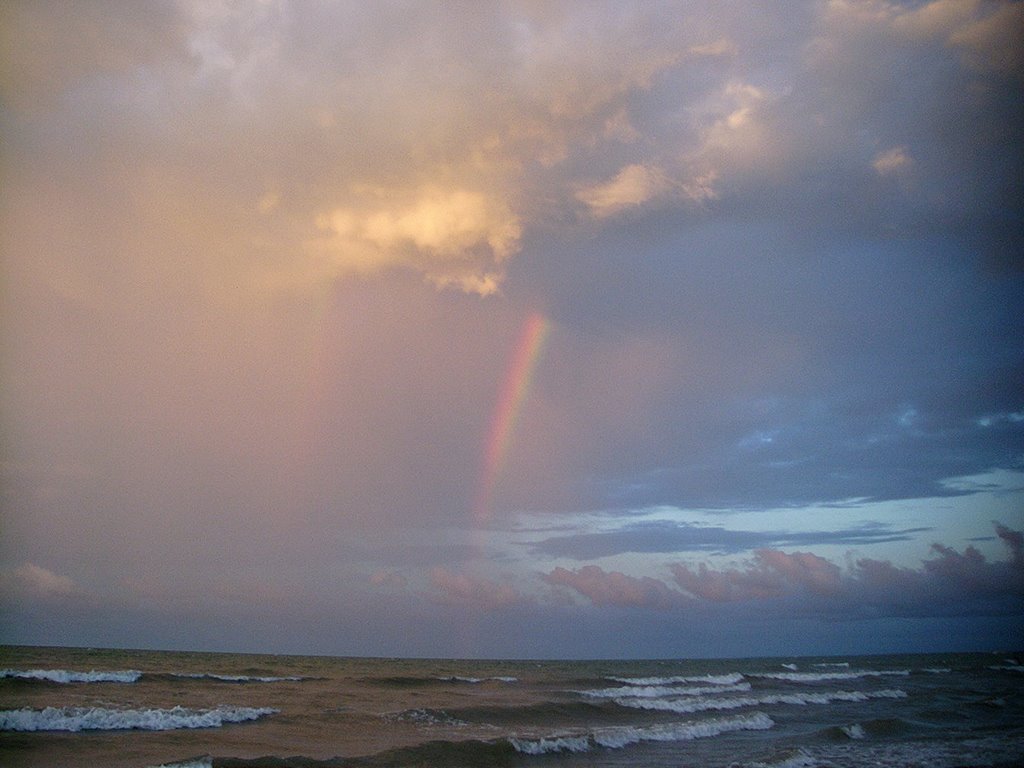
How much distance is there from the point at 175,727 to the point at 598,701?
21.1 m

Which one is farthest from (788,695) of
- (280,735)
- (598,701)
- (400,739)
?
(280,735)

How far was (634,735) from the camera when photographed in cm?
2545

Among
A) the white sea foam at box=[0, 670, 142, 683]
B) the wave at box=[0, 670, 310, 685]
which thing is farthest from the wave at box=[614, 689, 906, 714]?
the white sea foam at box=[0, 670, 142, 683]

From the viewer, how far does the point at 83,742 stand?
21266mm

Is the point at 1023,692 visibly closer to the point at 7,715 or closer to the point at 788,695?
the point at 788,695

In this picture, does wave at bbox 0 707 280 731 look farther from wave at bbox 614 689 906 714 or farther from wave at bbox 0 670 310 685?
wave at bbox 614 689 906 714

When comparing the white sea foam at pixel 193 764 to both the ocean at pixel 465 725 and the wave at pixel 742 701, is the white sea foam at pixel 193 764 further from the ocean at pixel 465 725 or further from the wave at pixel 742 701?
the wave at pixel 742 701

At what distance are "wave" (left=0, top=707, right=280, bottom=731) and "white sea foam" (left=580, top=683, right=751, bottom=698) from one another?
72.1ft

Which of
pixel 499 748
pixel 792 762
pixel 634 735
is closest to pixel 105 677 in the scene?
pixel 499 748

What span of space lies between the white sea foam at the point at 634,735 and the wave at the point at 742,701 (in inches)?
178

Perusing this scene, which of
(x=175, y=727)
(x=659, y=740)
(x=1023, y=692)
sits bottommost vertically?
(x=1023, y=692)

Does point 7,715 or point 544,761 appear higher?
point 7,715

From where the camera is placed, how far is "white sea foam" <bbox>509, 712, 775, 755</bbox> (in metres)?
22.6

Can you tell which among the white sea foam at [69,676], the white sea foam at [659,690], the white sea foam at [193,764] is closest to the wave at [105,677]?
the white sea foam at [69,676]
